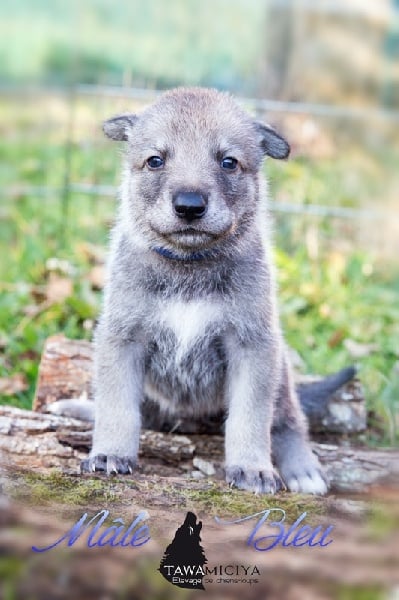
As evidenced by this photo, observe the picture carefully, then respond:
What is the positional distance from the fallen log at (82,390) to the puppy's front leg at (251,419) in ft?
3.54

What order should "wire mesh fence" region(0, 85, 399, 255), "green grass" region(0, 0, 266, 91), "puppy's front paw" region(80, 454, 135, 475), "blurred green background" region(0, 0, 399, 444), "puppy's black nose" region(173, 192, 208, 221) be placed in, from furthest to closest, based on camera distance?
"green grass" region(0, 0, 266, 91), "wire mesh fence" region(0, 85, 399, 255), "blurred green background" region(0, 0, 399, 444), "puppy's front paw" region(80, 454, 135, 475), "puppy's black nose" region(173, 192, 208, 221)

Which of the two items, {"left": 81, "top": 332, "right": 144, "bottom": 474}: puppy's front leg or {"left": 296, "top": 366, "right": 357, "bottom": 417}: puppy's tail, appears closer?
{"left": 81, "top": 332, "right": 144, "bottom": 474}: puppy's front leg

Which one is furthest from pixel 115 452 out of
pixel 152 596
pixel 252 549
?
pixel 152 596

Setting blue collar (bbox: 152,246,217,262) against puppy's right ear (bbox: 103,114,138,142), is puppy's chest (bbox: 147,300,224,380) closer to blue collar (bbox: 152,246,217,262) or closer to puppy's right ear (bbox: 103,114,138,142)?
blue collar (bbox: 152,246,217,262)

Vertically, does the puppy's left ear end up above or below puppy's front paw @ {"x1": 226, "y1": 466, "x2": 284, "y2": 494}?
above

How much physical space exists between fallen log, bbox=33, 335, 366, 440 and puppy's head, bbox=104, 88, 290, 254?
1090 millimetres

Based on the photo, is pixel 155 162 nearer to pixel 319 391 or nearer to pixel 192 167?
pixel 192 167

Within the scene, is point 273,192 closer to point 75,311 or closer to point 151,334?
point 75,311

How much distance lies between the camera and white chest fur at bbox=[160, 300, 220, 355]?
13.2 feet

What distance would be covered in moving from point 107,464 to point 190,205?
110 cm

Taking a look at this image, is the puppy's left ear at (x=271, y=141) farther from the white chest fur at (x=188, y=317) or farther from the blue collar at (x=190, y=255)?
the white chest fur at (x=188, y=317)

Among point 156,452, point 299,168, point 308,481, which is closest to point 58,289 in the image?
point 156,452

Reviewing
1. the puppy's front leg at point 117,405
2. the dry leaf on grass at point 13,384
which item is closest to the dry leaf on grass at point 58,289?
the dry leaf on grass at point 13,384

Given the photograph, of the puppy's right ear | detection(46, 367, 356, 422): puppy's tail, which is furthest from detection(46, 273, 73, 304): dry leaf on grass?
the puppy's right ear
